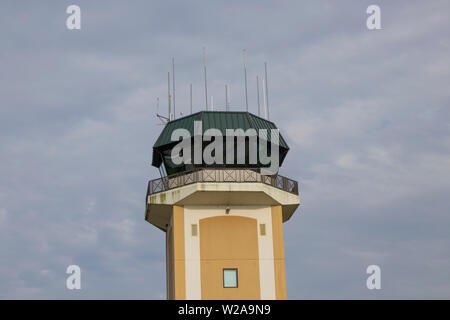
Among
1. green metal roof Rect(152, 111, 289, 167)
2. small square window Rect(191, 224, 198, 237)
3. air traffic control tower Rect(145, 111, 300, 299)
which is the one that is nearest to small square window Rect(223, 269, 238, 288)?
air traffic control tower Rect(145, 111, 300, 299)

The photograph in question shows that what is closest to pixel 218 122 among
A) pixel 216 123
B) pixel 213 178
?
pixel 216 123

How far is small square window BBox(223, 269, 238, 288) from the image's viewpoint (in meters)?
49.1

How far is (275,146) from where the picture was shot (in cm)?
5325

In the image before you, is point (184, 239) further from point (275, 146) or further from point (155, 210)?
point (275, 146)

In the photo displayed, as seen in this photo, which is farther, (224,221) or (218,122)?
(218,122)

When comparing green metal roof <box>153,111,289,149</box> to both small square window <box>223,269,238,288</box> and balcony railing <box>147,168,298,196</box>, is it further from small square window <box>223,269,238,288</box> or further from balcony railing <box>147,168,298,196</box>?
small square window <box>223,269,238,288</box>

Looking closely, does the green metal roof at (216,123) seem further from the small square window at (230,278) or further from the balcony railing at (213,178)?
the small square window at (230,278)

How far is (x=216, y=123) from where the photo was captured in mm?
51781

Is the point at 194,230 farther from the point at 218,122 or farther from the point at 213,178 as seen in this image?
the point at 218,122

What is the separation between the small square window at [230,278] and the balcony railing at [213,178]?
230 inches

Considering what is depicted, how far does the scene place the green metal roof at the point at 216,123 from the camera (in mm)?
51719

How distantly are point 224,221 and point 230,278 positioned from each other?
12.5ft
